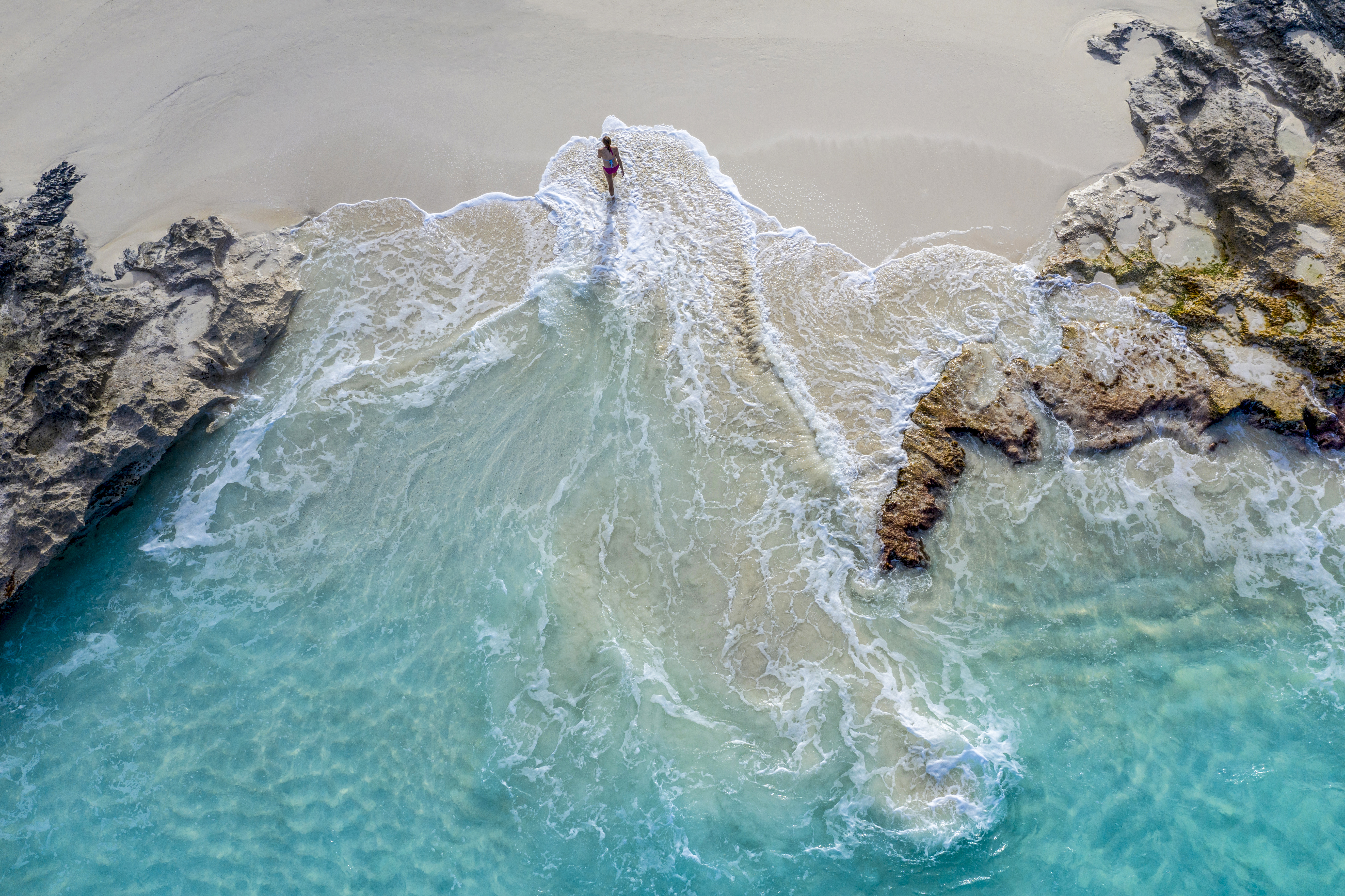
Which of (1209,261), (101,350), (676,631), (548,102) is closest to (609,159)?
(548,102)

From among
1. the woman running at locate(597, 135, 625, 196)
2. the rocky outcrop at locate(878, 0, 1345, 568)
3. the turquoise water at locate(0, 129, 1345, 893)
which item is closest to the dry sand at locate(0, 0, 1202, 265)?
the rocky outcrop at locate(878, 0, 1345, 568)

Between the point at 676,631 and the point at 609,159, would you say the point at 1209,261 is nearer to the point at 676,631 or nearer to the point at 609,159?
the point at 609,159

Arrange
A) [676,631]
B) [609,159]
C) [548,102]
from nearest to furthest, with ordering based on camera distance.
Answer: [676,631] → [609,159] → [548,102]

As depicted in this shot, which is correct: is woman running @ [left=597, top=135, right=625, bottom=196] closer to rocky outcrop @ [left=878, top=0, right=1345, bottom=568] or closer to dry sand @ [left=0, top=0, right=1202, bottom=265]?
dry sand @ [left=0, top=0, right=1202, bottom=265]

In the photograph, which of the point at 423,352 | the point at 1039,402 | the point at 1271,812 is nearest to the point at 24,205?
the point at 423,352

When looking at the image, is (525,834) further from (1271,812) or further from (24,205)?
(24,205)

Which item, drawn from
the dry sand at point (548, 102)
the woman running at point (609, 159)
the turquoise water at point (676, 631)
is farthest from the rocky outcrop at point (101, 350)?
the woman running at point (609, 159)

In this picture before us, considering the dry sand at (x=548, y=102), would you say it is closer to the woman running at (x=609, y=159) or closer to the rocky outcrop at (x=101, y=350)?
the rocky outcrop at (x=101, y=350)
